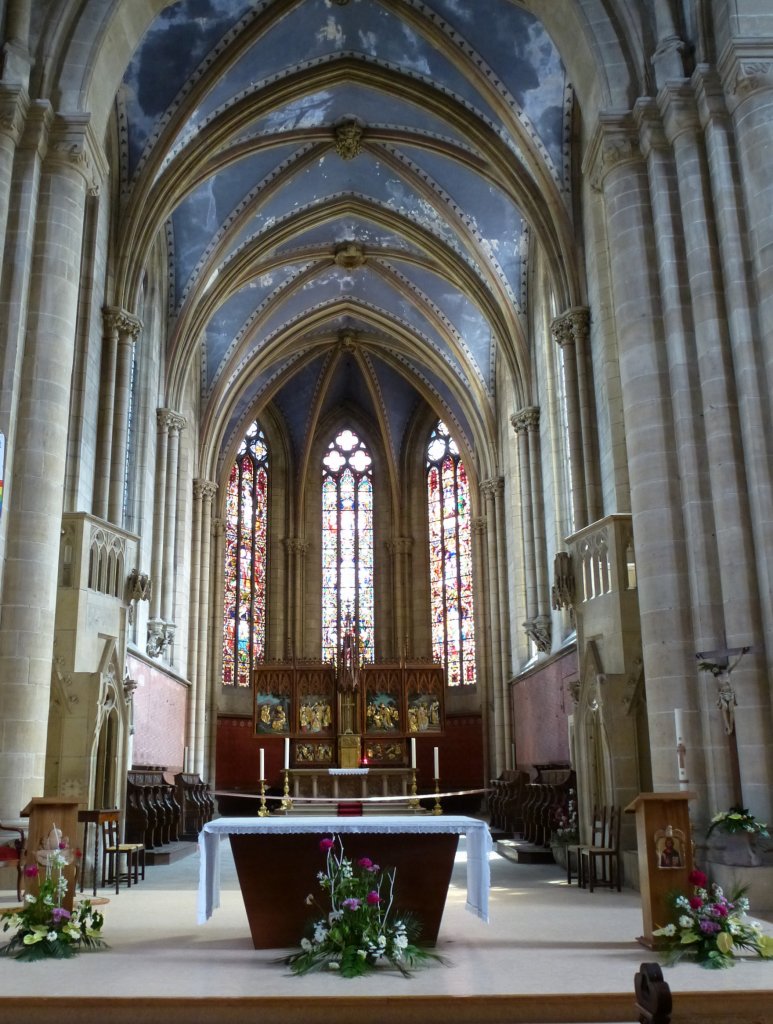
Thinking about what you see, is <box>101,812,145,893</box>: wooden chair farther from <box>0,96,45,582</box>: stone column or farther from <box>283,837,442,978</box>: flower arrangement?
<box>283,837,442,978</box>: flower arrangement

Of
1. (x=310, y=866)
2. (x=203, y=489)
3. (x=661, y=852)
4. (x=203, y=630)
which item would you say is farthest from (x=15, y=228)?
(x=203, y=630)

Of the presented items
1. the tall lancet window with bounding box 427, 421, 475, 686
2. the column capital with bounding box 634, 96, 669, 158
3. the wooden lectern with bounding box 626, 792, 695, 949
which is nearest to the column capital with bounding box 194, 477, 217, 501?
the tall lancet window with bounding box 427, 421, 475, 686

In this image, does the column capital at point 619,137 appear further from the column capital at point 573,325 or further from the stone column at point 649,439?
the column capital at point 573,325

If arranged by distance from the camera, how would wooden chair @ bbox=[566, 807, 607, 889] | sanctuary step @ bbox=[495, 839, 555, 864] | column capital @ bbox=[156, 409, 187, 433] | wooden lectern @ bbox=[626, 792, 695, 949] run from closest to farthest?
1. wooden lectern @ bbox=[626, 792, 695, 949]
2. wooden chair @ bbox=[566, 807, 607, 889]
3. sanctuary step @ bbox=[495, 839, 555, 864]
4. column capital @ bbox=[156, 409, 187, 433]

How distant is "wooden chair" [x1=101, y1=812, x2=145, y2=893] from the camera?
12.4 meters

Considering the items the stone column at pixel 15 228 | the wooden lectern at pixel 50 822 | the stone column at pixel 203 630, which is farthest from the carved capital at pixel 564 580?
the stone column at pixel 203 630

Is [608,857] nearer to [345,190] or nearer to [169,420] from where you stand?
[169,420]

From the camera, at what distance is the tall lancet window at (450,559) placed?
107ft

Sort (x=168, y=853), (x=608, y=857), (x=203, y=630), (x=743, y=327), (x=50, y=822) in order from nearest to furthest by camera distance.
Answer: (x=50, y=822), (x=743, y=327), (x=608, y=857), (x=168, y=853), (x=203, y=630)

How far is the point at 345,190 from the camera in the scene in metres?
25.1

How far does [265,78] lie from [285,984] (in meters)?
18.2

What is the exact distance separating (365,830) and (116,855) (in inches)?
255

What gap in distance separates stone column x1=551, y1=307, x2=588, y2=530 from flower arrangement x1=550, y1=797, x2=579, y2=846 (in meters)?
5.20

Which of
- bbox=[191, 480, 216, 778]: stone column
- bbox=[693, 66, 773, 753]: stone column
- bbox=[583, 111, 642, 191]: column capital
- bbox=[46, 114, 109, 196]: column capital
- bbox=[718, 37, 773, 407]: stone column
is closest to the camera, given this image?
bbox=[693, 66, 773, 753]: stone column
